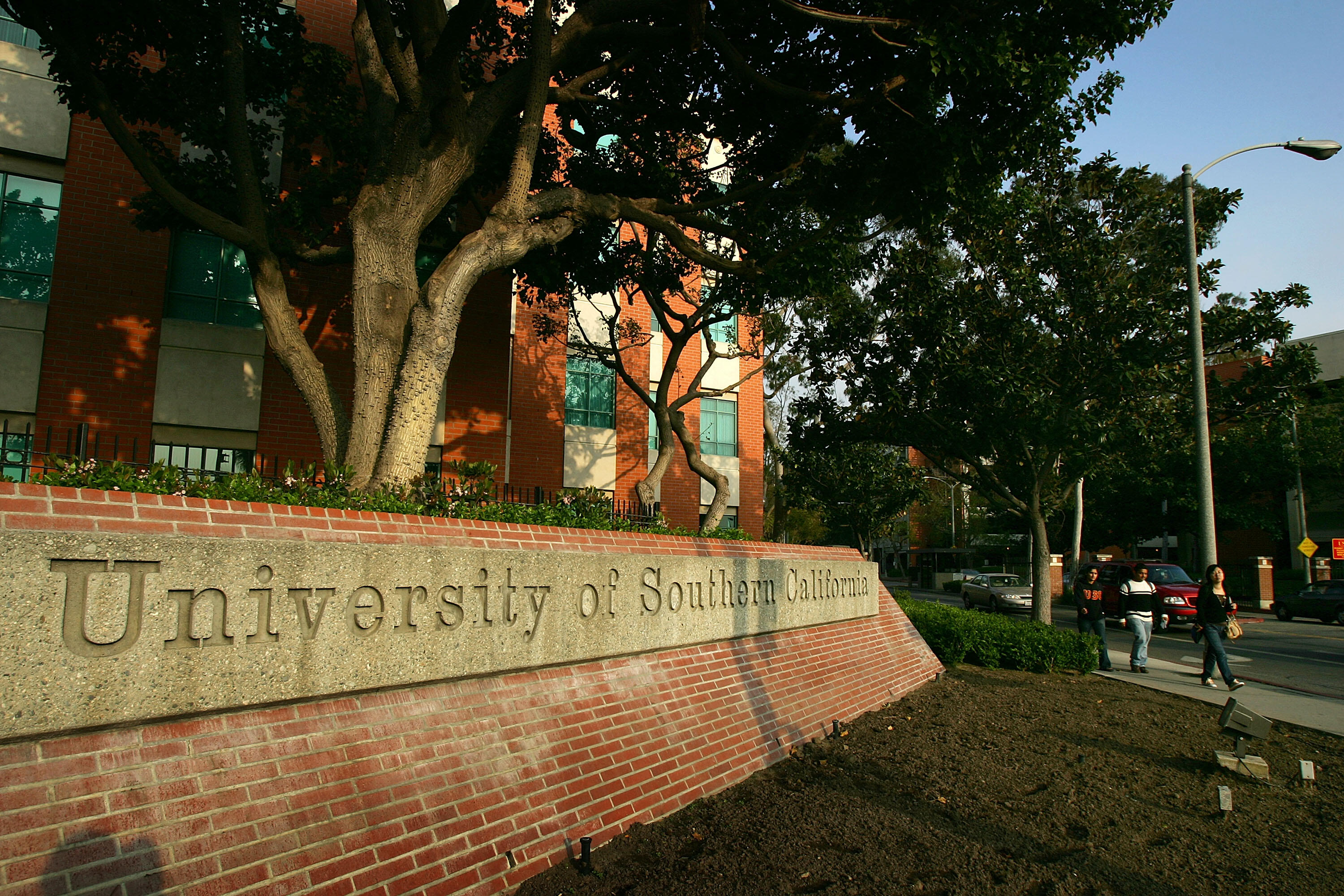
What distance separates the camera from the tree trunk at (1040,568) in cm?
1586

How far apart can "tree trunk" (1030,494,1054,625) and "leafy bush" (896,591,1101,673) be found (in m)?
2.68

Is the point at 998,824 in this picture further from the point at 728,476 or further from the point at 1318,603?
the point at 1318,603

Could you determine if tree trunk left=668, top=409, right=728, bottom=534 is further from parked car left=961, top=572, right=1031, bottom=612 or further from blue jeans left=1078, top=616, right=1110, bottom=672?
parked car left=961, top=572, right=1031, bottom=612

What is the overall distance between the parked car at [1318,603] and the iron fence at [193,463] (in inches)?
1006

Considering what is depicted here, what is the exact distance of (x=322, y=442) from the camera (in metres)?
8.30

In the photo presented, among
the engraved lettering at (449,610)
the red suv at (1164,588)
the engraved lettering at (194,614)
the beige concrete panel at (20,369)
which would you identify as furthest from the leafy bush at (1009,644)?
the beige concrete panel at (20,369)

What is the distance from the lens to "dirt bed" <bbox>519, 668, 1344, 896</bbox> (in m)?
4.62

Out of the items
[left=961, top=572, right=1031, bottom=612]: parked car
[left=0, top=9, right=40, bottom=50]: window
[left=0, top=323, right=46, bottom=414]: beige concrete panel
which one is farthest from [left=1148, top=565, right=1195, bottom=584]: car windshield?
[left=0, top=9, right=40, bottom=50]: window

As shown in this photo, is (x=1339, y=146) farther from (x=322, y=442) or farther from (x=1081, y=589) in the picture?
(x=322, y=442)

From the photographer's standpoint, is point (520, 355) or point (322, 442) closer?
point (322, 442)

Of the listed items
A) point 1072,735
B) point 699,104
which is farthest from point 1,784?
point 699,104

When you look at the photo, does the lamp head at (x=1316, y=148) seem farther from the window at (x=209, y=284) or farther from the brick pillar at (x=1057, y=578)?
the brick pillar at (x=1057, y=578)

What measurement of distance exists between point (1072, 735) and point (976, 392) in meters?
7.80

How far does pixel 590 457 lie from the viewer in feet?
62.3
